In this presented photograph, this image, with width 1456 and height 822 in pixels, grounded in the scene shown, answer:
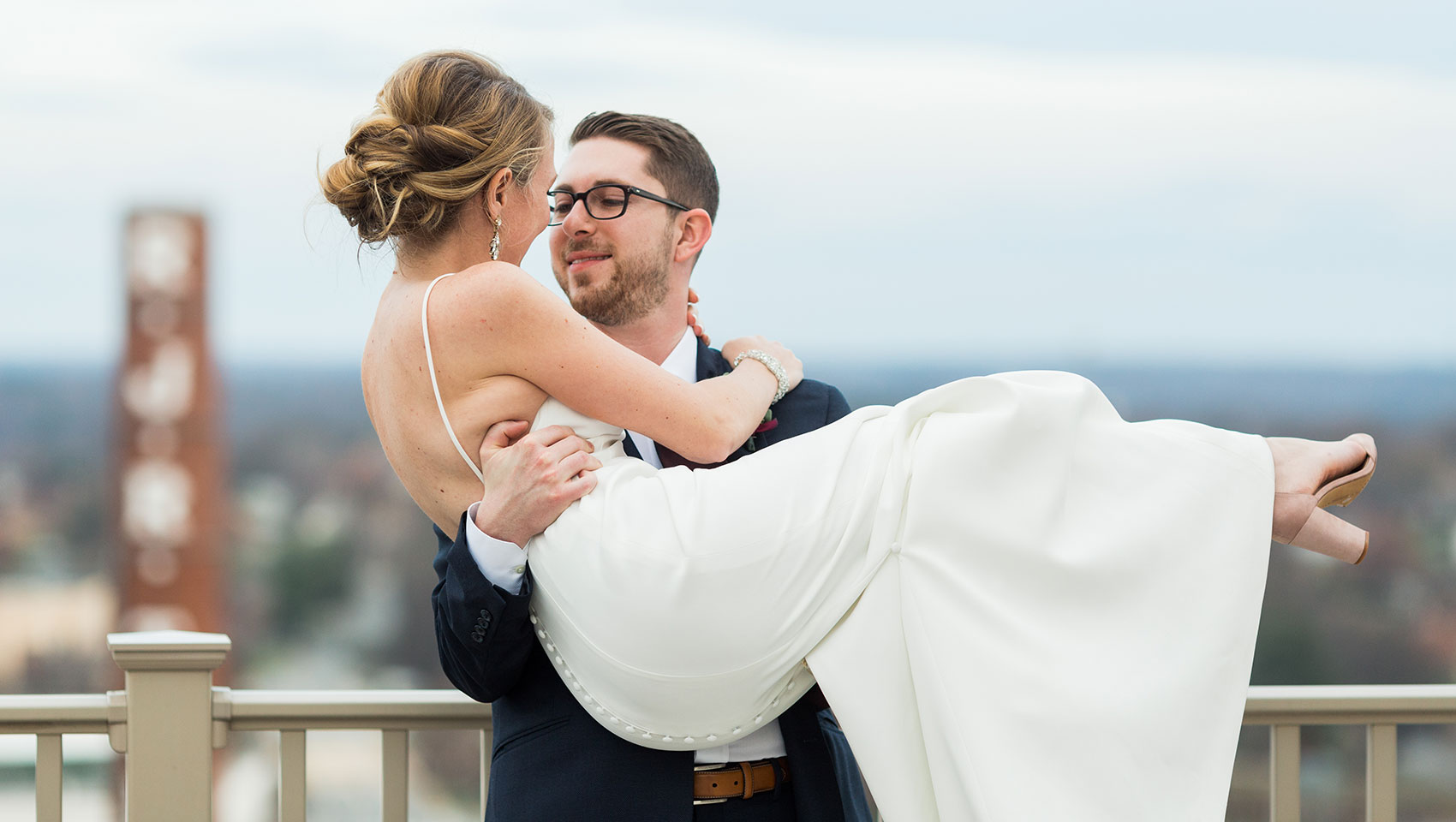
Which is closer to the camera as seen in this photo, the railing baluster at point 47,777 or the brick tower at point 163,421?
the railing baluster at point 47,777

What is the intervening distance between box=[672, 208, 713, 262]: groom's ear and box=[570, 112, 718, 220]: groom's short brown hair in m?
0.02

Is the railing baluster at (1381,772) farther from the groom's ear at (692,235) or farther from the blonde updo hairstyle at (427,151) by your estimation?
the blonde updo hairstyle at (427,151)

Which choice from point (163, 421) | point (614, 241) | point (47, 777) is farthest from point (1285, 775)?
point (163, 421)

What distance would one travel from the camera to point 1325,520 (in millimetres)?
1612

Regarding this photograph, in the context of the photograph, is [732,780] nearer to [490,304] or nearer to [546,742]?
[546,742]

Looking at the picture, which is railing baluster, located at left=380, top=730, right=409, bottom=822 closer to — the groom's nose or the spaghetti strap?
the spaghetti strap

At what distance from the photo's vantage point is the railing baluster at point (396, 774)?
7.18 ft

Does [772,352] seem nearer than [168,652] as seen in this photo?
Yes

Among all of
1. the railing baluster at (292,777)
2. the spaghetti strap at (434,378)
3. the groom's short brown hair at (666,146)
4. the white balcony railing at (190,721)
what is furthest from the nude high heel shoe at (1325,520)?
the railing baluster at (292,777)

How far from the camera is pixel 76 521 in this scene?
30.7 metres

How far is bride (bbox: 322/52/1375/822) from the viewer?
1456 mm

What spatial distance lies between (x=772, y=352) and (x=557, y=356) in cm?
48

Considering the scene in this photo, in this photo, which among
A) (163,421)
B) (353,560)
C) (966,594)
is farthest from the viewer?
(353,560)

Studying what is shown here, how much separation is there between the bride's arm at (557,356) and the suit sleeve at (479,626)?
232mm
